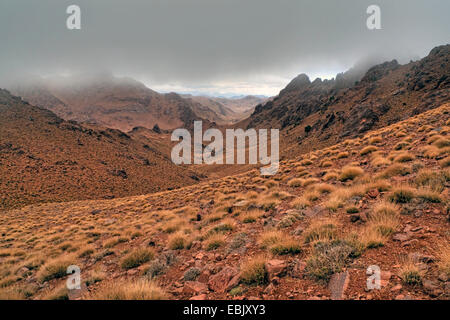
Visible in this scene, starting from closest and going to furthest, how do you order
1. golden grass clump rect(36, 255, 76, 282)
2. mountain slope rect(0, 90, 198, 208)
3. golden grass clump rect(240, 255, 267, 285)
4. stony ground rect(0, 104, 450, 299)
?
stony ground rect(0, 104, 450, 299) → golden grass clump rect(240, 255, 267, 285) → golden grass clump rect(36, 255, 76, 282) → mountain slope rect(0, 90, 198, 208)

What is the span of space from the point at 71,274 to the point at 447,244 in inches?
413

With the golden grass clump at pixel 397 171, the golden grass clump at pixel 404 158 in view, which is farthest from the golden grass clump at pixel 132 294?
the golden grass clump at pixel 404 158

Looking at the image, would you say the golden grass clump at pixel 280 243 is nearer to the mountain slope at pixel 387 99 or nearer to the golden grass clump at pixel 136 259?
the golden grass clump at pixel 136 259

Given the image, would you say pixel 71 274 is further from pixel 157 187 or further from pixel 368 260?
pixel 157 187

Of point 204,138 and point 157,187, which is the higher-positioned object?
point 204,138

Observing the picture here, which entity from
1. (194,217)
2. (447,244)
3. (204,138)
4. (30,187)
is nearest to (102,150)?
(30,187)

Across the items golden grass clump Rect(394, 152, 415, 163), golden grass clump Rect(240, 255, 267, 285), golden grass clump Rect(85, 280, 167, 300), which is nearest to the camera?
golden grass clump Rect(85, 280, 167, 300)

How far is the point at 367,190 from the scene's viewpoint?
22.7ft

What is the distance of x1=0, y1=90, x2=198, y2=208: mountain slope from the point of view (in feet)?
124

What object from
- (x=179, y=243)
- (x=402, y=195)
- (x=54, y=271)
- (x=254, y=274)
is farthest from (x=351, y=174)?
(x=54, y=271)

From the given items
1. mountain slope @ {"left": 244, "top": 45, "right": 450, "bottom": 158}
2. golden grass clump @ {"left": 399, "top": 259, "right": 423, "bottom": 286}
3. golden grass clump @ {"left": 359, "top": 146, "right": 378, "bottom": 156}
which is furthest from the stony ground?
mountain slope @ {"left": 244, "top": 45, "right": 450, "bottom": 158}

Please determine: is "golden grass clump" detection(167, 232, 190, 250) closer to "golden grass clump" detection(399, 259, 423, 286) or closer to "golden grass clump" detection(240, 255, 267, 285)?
"golden grass clump" detection(240, 255, 267, 285)

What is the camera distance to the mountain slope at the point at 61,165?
124ft
